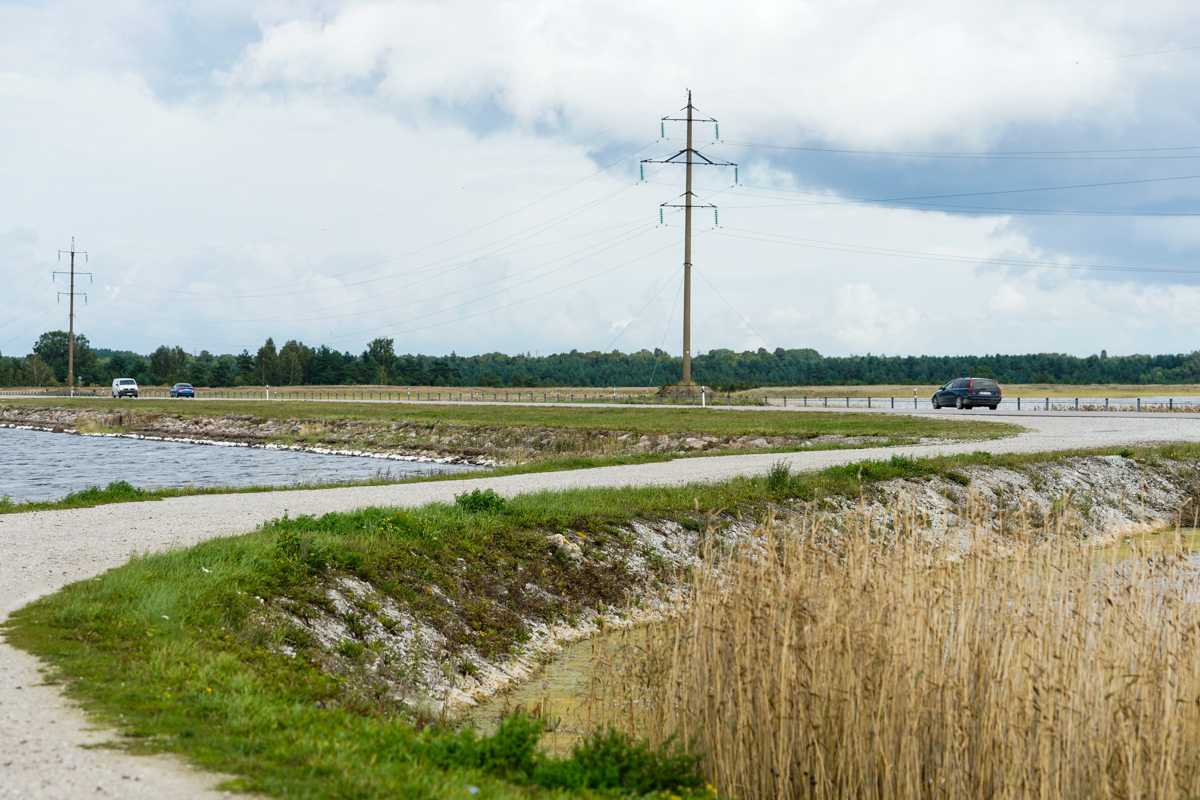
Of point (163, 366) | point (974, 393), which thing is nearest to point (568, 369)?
point (163, 366)

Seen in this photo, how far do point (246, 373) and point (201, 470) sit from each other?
128 m

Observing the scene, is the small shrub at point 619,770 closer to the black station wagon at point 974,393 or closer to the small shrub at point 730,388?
the black station wagon at point 974,393

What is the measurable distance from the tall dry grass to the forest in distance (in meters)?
124

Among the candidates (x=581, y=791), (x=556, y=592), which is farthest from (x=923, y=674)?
(x=556, y=592)

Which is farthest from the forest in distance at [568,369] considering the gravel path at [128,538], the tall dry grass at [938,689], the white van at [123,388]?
the tall dry grass at [938,689]

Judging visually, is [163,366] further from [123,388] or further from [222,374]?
[123,388]

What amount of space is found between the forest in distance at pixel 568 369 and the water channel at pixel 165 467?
303ft

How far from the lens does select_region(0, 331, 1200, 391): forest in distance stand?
139 meters

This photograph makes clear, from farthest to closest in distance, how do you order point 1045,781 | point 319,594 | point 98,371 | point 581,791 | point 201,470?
point 98,371 → point 201,470 → point 319,594 → point 1045,781 → point 581,791

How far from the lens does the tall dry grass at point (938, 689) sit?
21.6 ft

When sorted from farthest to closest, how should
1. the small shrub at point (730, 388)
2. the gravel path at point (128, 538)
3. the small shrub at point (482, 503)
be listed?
1. the small shrub at point (730, 388)
2. the small shrub at point (482, 503)
3. the gravel path at point (128, 538)

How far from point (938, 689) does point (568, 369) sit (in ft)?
508

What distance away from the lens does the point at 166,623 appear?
807 cm

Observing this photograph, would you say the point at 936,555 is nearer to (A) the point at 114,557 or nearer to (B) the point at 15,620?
(B) the point at 15,620
